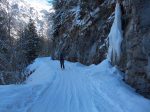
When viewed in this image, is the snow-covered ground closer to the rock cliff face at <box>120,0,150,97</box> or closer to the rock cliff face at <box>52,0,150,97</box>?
the rock cliff face at <box>120,0,150,97</box>

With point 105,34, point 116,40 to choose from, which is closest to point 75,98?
point 116,40

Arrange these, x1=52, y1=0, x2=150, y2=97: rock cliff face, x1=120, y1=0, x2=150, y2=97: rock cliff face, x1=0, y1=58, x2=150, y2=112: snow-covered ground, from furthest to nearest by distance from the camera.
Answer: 1. x1=52, y1=0, x2=150, y2=97: rock cliff face
2. x1=120, y1=0, x2=150, y2=97: rock cliff face
3. x1=0, y1=58, x2=150, y2=112: snow-covered ground

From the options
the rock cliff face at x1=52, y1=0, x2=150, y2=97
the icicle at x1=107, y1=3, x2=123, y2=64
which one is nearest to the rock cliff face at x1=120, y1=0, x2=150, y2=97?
the rock cliff face at x1=52, y1=0, x2=150, y2=97

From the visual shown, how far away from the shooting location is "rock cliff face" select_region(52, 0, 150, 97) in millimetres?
11008

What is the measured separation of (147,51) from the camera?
10.6 m

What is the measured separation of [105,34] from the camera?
22188 mm

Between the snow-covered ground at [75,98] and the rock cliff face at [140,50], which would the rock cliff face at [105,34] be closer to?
the rock cliff face at [140,50]

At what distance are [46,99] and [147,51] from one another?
181 inches

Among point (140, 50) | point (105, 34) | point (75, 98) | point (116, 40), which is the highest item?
point (105, 34)

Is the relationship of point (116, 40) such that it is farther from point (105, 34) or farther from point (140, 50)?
point (105, 34)

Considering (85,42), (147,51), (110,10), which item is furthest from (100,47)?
(147,51)

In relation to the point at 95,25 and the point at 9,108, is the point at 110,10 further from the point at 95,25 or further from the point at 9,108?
the point at 9,108

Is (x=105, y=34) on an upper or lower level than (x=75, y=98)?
upper

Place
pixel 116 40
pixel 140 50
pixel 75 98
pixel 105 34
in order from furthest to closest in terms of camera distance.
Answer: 1. pixel 105 34
2. pixel 116 40
3. pixel 140 50
4. pixel 75 98
